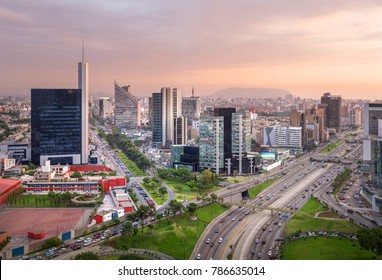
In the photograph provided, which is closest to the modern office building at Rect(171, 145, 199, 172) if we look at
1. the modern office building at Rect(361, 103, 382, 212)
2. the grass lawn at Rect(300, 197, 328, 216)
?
the grass lawn at Rect(300, 197, 328, 216)

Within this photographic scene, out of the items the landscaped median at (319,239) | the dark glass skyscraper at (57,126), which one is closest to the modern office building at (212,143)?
the landscaped median at (319,239)

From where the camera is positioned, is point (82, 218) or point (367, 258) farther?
point (82, 218)

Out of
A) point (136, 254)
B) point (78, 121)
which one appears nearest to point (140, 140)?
point (78, 121)

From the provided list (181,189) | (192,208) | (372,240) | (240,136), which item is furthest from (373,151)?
(192,208)

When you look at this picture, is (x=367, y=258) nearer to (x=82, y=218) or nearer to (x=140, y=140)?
(x=82, y=218)

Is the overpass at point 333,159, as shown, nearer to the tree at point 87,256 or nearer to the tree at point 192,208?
the tree at point 192,208
